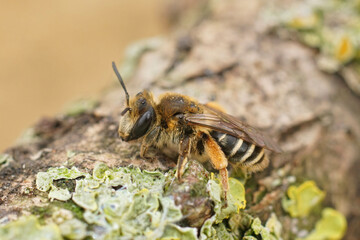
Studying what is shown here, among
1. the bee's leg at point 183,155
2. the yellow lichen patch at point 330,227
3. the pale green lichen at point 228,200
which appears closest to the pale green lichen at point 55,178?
the bee's leg at point 183,155

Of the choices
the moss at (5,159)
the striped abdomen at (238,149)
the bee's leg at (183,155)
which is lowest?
the striped abdomen at (238,149)

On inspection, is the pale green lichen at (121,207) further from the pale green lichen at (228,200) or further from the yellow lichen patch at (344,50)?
the yellow lichen patch at (344,50)

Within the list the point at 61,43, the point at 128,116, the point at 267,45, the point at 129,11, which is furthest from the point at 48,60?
the point at 128,116

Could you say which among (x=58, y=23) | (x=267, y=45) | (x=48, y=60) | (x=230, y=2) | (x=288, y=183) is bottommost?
(x=288, y=183)

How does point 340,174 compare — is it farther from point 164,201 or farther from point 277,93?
point 164,201

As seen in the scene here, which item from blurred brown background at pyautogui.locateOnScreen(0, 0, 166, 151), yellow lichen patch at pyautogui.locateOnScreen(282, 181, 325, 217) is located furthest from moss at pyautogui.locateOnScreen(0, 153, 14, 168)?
blurred brown background at pyautogui.locateOnScreen(0, 0, 166, 151)

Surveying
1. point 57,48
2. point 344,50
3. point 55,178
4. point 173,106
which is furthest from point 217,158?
point 57,48
